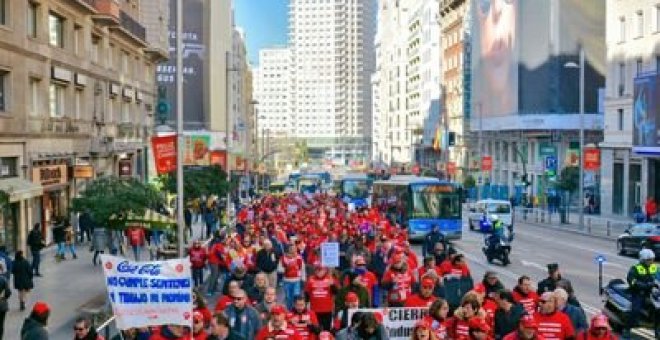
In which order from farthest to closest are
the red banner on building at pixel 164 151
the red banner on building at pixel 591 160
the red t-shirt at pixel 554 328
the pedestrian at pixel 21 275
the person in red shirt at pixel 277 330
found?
1. the red banner on building at pixel 591 160
2. the red banner on building at pixel 164 151
3. the pedestrian at pixel 21 275
4. the person in red shirt at pixel 277 330
5. the red t-shirt at pixel 554 328

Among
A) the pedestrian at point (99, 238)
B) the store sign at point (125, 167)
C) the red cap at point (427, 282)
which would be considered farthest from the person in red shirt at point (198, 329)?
the store sign at point (125, 167)

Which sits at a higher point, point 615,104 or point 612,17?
point 612,17

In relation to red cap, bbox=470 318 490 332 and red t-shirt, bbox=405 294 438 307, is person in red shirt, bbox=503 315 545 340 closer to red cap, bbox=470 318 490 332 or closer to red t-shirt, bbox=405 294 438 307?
→ red cap, bbox=470 318 490 332

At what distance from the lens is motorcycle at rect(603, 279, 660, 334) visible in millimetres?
16067

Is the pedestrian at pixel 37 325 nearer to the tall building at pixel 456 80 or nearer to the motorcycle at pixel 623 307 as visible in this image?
the motorcycle at pixel 623 307

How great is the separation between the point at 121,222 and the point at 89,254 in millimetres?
10303

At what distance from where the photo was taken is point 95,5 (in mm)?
43750

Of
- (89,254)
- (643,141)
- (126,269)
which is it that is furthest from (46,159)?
(643,141)

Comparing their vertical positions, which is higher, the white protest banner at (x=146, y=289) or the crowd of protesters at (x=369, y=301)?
the white protest banner at (x=146, y=289)

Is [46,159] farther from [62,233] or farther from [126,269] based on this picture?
[126,269]

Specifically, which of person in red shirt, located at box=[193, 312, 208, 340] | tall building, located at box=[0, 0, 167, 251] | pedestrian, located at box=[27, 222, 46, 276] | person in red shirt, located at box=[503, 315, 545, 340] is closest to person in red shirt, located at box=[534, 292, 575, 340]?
person in red shirt, located at box=[503, 315, 545, 340]

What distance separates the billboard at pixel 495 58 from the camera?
268 feet

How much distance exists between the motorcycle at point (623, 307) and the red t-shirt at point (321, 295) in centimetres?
501

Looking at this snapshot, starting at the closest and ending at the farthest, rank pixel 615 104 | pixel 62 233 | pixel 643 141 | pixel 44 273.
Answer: pixel 44 273 → pixel 62 233 → pixel 643 141 → pixel 615 104
